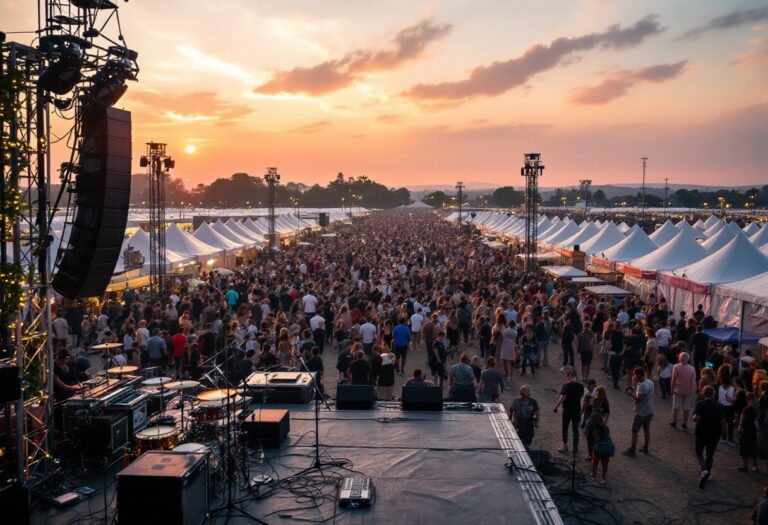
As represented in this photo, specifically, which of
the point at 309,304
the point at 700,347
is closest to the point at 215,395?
the point at 309,304

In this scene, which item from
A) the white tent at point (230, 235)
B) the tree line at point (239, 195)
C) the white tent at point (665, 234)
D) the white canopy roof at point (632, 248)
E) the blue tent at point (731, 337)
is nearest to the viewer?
the blue tent at point (731, 337)

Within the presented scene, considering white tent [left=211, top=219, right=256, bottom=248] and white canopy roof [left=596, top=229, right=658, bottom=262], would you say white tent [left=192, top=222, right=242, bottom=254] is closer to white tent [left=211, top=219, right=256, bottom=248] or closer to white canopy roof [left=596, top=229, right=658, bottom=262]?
white tent [left=211, top=219, right=256, bottom=248]

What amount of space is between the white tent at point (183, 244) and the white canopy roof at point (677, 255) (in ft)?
52.1

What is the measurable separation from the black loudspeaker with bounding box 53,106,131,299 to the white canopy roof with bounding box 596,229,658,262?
709 inches

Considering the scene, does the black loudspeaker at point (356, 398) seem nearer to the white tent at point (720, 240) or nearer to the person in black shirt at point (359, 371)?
the person in black shirt at point (359, 371)

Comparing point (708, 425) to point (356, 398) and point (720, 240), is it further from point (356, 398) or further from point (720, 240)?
point (720, 240)

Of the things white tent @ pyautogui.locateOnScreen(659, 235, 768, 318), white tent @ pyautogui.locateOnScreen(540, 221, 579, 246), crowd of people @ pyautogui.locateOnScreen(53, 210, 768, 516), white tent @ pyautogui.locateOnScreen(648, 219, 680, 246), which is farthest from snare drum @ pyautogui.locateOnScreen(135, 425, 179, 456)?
white tent @ pyautogui.locateOnScreen(540, 221, 579, 246)

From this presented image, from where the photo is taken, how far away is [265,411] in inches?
266

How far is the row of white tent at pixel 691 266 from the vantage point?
1231 cm

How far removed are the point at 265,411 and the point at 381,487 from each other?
1.99 meters

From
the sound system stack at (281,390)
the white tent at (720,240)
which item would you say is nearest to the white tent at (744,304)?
the white tent at (720,240)

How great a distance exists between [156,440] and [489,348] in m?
8.54

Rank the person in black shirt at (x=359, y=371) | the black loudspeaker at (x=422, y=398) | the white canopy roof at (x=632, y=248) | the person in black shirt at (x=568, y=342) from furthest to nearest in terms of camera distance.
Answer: the white canopy roof at (x=632, y=248) < the person in black shirt at (x=568, y=342) < the person in black shirt at (x=359, y=371) < the black loudspeaker at (x=422, y=398)

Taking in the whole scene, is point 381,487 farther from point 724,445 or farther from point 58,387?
point 724,445
